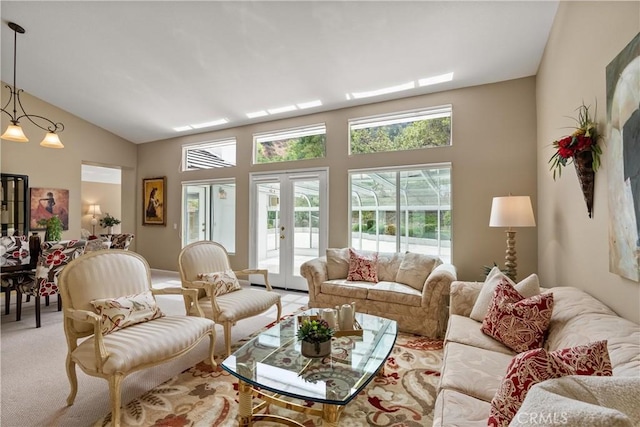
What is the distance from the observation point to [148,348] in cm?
189

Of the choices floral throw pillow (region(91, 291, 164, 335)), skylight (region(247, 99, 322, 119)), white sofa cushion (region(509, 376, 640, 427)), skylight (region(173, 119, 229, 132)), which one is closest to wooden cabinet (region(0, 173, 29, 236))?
skylight (region(173, 119, 229, 132))

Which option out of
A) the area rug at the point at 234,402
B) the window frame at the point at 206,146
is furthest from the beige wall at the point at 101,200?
the area rug at the point at 234,402

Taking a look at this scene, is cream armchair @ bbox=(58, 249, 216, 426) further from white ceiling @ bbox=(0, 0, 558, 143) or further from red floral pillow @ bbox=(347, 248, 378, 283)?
white ceiling @ bbox=(0, 0, 558, 143)

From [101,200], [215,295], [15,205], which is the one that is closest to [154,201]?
[15,205]

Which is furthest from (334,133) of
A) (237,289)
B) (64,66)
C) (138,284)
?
(64,66)

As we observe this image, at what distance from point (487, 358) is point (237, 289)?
2.43 meters

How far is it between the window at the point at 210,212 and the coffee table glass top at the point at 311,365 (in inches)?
154

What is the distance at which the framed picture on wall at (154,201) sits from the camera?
6.53 metres

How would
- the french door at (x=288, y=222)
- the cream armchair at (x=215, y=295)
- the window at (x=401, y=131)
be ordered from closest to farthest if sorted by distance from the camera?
the cream armchair at (x=215, y=295) → the window at (x=401, y=131) → the french door at (x=288, y=222)

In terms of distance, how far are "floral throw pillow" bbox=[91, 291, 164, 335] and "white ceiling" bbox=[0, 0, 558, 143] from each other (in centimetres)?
290

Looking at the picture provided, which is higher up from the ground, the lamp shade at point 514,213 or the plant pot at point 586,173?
the plant pot at point 586,173

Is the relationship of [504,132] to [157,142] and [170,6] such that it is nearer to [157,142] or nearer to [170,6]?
[170,6]

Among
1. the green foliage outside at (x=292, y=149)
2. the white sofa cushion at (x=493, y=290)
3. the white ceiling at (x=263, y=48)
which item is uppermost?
the white ceiling at (x=263, y=48)

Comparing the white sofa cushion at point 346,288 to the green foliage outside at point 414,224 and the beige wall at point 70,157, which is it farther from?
the beige wall at point 70,157
